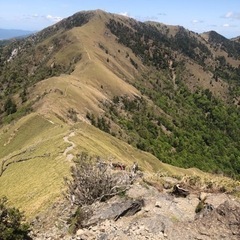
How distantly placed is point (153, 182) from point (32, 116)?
6554cm

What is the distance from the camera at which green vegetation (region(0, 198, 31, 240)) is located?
74.6 feet

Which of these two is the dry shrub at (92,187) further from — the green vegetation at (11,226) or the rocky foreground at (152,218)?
the green vegetation at (11,226)

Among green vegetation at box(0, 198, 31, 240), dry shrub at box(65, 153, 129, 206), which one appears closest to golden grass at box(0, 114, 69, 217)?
dry shrub at box(65, 153, 129, 206)

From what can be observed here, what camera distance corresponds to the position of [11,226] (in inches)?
930

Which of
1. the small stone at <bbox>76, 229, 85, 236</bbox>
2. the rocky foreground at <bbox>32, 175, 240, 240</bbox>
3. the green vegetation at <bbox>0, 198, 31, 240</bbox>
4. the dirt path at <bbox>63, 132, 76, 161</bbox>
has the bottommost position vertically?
the dirt path at <bbox>63, 132, 76, 161</bbox>

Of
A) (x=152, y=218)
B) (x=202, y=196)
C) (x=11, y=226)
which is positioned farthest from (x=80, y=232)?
(x=202, y=196)

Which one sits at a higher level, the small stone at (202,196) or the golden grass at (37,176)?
the small stone at (202,196)

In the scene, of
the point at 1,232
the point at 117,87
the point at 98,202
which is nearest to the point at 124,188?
the point at 98,202

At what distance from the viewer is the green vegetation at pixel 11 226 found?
22727 mm

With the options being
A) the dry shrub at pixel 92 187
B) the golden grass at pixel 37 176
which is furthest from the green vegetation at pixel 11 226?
the golden grass at pixel 37 176

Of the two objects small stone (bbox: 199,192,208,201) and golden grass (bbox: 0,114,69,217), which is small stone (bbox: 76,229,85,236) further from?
golden grass (bbox: 0,114,69,217)

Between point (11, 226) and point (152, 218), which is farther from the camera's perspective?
point (11, 226)

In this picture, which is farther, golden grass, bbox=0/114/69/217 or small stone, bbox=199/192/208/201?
golden grass, bbox=0/114/69/217

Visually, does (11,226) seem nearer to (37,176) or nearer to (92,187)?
(92,187)
